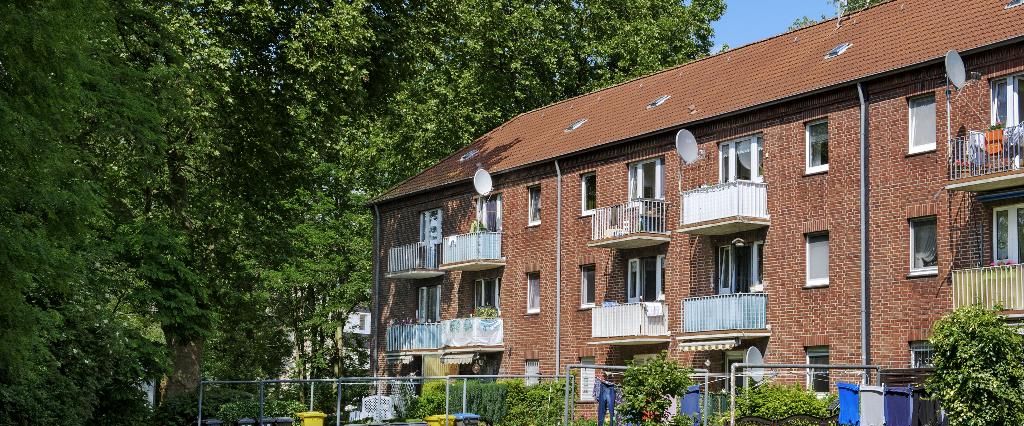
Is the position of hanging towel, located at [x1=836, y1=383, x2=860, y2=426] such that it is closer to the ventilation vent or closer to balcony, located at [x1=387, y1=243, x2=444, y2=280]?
the ventilation vent

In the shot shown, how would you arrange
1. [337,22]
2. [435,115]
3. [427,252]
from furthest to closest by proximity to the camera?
[435,115], [427,252], [337,22]

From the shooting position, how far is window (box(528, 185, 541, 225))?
41.1m

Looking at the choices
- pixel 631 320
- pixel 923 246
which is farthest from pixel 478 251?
pixel 923 246

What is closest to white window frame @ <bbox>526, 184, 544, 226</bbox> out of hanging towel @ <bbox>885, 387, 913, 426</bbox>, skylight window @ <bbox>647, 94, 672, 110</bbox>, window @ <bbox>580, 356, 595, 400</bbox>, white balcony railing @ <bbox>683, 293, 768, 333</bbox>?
skylight window @ <bbox>647, 94, 672, 110</bbox>

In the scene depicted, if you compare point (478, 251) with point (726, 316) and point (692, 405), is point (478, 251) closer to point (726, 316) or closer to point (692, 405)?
point (726, 316)

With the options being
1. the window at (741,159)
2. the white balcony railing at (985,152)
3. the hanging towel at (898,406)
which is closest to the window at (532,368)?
the window at (741,159)

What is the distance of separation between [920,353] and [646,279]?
9.66 metres

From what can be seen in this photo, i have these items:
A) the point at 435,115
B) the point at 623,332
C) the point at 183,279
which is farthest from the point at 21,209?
the point at 435,115

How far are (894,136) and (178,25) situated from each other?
15.7 metres

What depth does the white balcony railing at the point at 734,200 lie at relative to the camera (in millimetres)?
31625

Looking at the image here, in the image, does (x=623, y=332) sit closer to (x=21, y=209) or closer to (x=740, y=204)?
(x=740, y=204)

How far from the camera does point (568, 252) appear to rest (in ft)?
128

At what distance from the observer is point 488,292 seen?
142ft

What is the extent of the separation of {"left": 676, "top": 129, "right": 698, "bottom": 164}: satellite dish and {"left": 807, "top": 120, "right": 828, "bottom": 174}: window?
3103 millimetres
